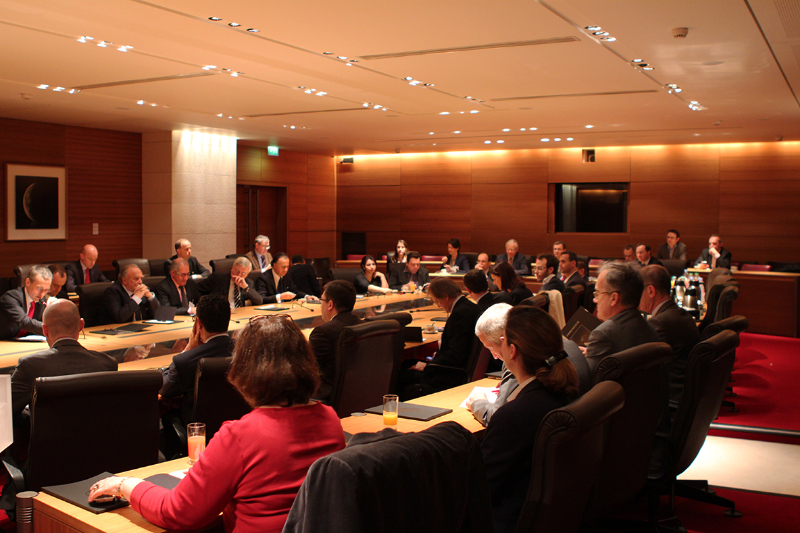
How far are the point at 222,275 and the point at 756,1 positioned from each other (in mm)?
5933

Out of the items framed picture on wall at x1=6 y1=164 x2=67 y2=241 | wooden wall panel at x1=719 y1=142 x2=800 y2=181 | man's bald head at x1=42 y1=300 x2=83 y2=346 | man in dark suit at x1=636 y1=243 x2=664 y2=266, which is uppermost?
wooden wall panel at x1=719 y1=142 x2=800 y2=181

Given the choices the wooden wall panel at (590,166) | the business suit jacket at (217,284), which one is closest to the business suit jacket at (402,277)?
the business suit jacket at (217,284)

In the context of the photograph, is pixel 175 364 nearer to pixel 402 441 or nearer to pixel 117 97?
pixel 402 441

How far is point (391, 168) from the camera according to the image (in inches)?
631

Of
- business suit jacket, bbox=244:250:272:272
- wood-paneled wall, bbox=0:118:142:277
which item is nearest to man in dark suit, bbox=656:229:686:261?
business suit jacket, bbox=244:250:272:272

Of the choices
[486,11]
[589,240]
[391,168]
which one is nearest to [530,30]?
[486,11]

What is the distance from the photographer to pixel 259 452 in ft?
6.15

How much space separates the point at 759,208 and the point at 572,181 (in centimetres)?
350

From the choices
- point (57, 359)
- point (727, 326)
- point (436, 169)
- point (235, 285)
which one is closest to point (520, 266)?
point (436, 169)

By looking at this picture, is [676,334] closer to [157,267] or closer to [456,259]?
[157,267]

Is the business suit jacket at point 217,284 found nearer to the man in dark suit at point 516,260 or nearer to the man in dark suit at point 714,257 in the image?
the man in dark suit at point 516,260

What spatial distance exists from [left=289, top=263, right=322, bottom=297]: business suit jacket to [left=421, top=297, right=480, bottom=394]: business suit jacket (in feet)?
13.1

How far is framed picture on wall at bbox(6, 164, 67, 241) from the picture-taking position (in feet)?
33.6

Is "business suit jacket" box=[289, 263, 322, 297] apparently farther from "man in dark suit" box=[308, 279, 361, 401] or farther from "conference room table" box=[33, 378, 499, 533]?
"conference room table" box=[33, 378, 499, 533]
